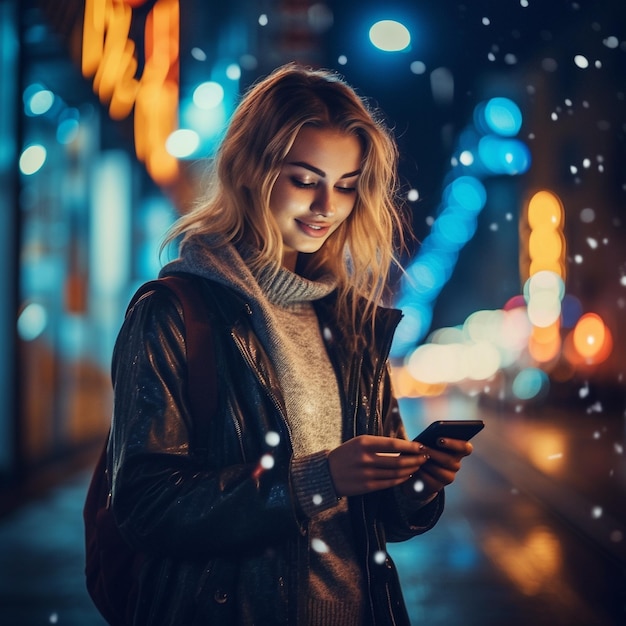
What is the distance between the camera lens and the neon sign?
31.4 feet

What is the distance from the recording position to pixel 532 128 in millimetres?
40062

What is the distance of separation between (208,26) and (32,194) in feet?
23.0

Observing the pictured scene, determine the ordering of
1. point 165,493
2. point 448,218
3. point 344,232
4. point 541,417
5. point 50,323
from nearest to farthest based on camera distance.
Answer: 1. point 165,493
2. point 344,232
3. point 50,323
4. point 541,417
5. point 448,218

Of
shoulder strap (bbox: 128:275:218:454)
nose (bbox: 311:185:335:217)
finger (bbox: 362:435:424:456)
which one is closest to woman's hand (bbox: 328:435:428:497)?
finger (bbox: 362:435:424:456)

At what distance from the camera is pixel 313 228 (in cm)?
195

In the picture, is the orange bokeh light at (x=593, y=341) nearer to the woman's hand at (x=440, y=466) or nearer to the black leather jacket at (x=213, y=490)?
the woman's hand at (x=440, y=466)

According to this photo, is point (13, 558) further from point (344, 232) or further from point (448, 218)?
point (448, 218)

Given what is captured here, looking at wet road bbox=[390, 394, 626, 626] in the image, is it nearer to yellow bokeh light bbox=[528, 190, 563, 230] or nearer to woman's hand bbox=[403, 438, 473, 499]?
woman's hand bbox=[403, 438, 473, 499]

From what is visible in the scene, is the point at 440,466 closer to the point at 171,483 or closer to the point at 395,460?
the point at 395,460

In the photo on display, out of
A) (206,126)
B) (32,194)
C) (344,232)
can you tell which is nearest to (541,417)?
(206,126)

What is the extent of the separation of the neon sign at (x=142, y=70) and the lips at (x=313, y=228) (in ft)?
27.1

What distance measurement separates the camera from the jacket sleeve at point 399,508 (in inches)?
74.0

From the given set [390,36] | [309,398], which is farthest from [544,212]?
[309,398]

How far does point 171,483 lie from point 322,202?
80 centimetres
